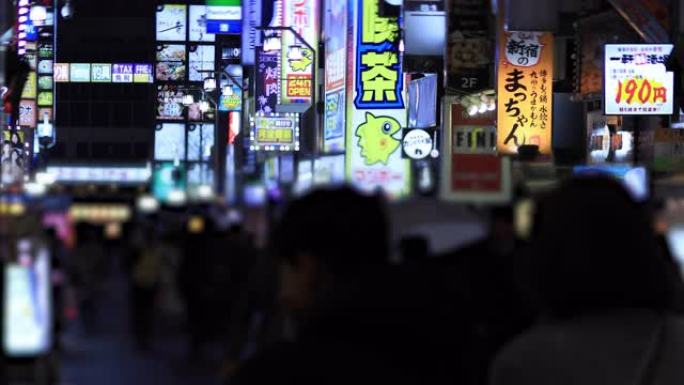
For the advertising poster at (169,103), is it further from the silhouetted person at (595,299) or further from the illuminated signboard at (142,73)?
the silhouetted person at (595,299)

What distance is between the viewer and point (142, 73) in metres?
31.3

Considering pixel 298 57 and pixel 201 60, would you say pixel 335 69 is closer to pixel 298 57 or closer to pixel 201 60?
pixel 298 57

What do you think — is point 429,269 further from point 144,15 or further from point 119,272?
point 144,15

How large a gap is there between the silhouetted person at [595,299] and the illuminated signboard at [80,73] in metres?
32.1

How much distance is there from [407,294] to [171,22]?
3931 centimetres

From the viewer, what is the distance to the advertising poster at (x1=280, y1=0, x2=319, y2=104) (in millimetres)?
27078

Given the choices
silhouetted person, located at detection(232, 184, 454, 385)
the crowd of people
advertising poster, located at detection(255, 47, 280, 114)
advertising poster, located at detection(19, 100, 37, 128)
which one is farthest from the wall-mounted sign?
silhouetted person, located at detection(232, 184, 454, 385)

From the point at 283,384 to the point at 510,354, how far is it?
0.94 m

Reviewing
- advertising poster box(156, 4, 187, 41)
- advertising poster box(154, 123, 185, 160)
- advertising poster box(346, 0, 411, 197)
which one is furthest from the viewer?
advertising poster box(156, 4, 187, 41)

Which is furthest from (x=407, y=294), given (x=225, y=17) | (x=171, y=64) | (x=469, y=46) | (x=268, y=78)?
(x=171, y=64)

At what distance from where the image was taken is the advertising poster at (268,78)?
27906 mm

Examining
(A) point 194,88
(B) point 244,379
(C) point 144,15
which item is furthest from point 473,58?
(C) point 144,15

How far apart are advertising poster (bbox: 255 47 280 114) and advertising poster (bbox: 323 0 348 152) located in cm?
130

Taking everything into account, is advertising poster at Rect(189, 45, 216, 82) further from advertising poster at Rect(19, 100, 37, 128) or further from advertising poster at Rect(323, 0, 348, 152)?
advertising poster at Rect(323, 0, 348, 152)
